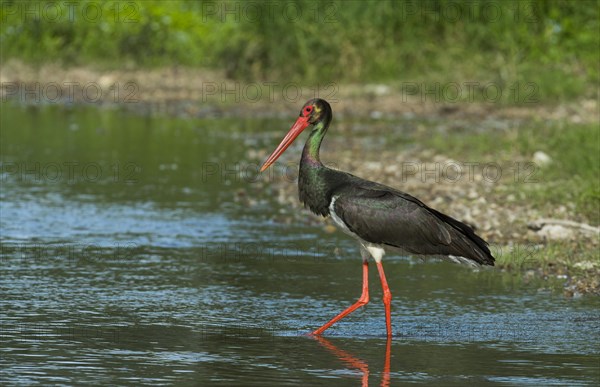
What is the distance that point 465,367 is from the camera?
6.26 m

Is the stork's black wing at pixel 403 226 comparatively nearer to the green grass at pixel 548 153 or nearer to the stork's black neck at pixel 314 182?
the stork's black neck at pixel 314 182

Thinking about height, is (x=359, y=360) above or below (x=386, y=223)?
below

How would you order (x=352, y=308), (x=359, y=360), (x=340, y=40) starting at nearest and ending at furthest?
1. (x=359, y=360)
2. (x=352, y=308)
3. (x=340, y=40)

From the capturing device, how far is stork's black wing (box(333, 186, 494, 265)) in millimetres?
7332

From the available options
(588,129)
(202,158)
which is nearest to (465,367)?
(588,129)

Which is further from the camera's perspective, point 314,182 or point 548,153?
point 548,153

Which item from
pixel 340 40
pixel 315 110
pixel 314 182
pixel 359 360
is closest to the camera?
pixel 359 360

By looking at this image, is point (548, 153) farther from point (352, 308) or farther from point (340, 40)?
point (340, 40)

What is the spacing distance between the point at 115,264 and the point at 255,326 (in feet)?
6.56

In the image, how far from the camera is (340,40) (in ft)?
64.8

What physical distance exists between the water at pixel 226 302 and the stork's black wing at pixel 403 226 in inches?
16.3

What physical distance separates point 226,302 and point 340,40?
1242 centimetres

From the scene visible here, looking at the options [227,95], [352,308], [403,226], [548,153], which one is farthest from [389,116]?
[352,308]

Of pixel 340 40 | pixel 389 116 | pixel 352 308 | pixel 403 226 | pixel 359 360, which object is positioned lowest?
pixel 359 360
